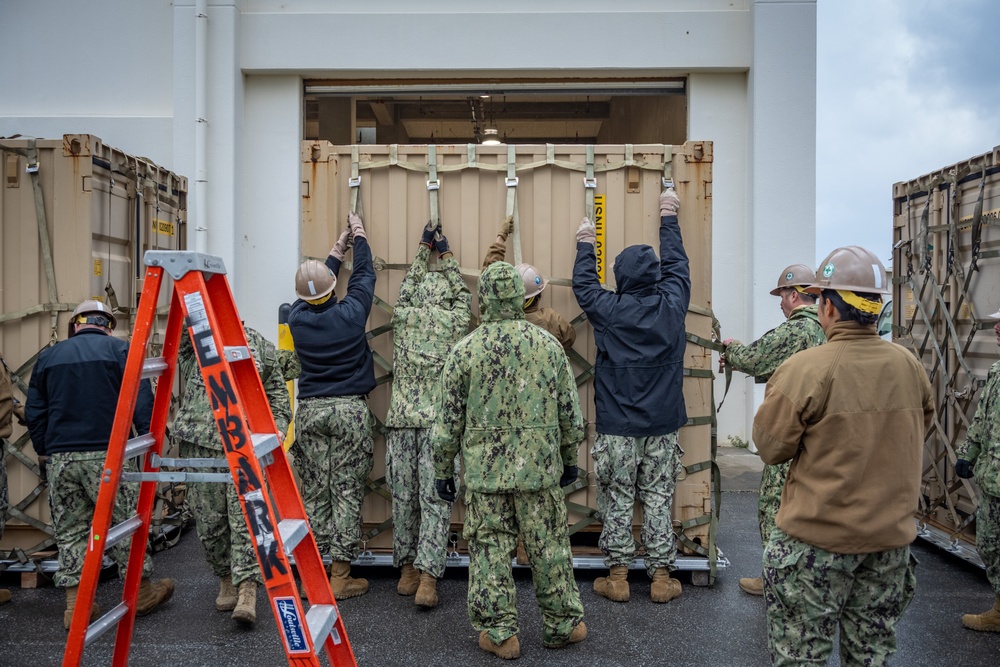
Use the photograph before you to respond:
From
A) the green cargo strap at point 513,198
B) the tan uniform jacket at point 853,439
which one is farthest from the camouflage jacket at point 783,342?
the tan uniform jacket at point 853,439

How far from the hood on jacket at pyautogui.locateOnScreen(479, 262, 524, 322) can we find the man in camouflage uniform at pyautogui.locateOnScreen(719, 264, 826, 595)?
1758mm

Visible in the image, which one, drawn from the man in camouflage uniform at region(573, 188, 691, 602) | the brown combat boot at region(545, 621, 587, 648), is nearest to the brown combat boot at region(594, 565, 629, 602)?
the man in camouflage uniform at region(573, 188, 691, 602)

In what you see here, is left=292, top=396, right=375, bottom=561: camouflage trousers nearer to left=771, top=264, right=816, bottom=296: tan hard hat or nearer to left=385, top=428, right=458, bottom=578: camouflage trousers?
left=385, top=428, right=458, bottom=578: camouflage trousers

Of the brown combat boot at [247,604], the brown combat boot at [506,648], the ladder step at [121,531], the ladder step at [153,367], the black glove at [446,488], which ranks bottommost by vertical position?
the brown combat boot at [506,648]

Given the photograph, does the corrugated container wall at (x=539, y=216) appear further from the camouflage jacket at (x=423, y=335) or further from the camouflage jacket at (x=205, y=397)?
the camouflage jacket at (x=205, y=397)

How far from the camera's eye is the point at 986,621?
457 cm

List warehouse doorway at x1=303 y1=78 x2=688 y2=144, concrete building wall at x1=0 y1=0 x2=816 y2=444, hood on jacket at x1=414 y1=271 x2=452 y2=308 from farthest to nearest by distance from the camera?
warehouse doorway at x1=303 y1=78 x2=688 y2=144, concrete building wall at x1=0 y1=0 x2=816 y2=444, hood on jacket at x1=414 y1=271 x2=452 y2=308

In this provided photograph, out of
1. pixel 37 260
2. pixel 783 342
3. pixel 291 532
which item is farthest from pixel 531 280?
pixel 37 260

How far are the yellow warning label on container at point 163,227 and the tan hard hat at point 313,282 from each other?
2.19m

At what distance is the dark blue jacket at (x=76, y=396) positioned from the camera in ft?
15.3

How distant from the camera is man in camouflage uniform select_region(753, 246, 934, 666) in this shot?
2902 mm

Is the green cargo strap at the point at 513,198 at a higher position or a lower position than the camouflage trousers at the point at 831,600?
higher

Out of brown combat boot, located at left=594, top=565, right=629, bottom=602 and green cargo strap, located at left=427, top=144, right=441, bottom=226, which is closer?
brown combat boot, located at left=594, top=565, right=629, bottom=602

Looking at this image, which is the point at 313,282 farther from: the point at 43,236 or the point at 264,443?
the point at 264,443
